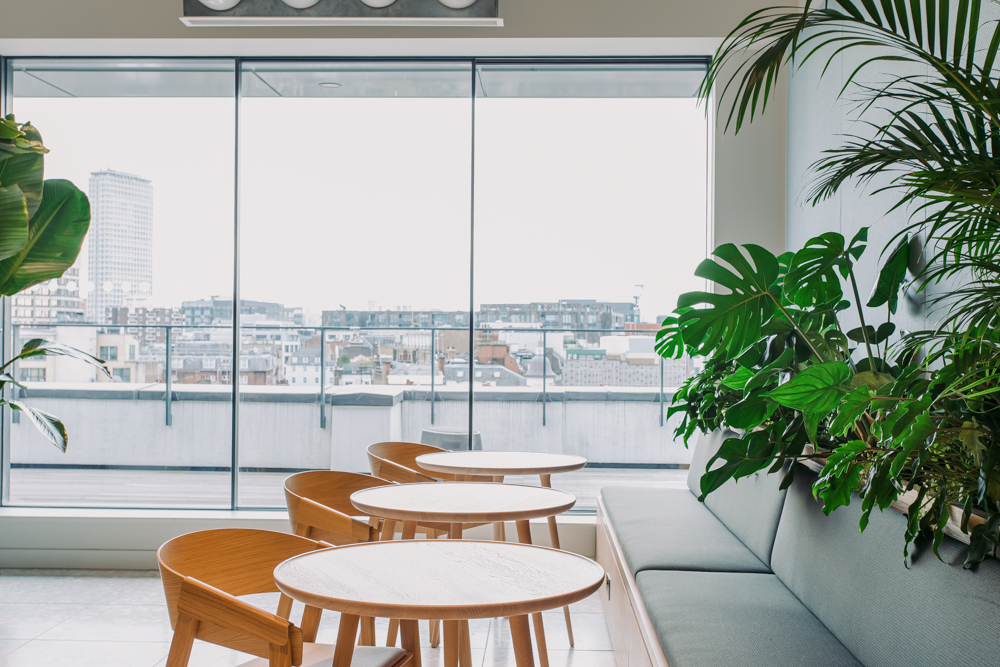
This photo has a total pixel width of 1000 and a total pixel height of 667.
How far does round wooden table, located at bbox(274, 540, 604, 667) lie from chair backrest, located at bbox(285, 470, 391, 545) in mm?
491

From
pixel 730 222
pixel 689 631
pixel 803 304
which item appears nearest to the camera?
pixel 689 631

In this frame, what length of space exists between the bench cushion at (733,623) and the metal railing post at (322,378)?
2417 mm

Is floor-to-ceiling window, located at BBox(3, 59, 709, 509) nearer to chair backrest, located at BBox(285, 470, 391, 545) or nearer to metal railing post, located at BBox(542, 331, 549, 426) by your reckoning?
metal railing post, located at BBox(542, 331, 549, 426)

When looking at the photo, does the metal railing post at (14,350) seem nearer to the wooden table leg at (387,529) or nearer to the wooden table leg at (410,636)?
the wooden table leg at (387,529)

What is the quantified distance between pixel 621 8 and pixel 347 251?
6.51 ft

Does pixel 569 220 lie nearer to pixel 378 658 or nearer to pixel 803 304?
pixel 803 304

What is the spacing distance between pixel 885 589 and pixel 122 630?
9.60 feet

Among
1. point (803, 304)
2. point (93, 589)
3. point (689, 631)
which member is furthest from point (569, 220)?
point (93, 589)

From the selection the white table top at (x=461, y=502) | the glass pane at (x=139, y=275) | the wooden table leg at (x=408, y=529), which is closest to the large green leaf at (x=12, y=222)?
the glass pane at (x=139, y=275)

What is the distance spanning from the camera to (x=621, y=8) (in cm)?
368

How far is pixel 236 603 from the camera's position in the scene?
53.9 inches

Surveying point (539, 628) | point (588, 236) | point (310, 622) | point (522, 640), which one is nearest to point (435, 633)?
point (539, 628)

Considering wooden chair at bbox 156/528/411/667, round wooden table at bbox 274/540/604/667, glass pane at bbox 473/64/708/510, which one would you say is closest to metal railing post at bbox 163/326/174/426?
glass pane at bbox 473/64/708/510

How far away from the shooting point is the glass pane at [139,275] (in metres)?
4.09
